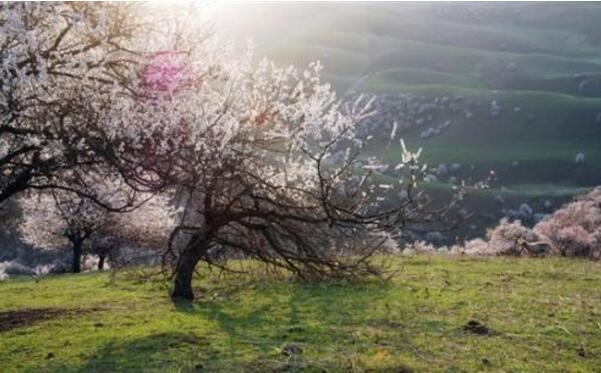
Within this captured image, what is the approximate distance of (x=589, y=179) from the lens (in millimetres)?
152250

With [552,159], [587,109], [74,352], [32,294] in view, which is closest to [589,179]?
[552,159]

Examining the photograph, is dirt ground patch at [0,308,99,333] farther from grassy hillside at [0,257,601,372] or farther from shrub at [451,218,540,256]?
shrub at [451,218,540,256]

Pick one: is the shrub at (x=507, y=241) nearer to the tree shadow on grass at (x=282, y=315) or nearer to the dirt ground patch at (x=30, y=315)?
the tree shadow on grass at (x=282, y=315)

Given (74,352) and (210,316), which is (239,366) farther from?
(210,316)

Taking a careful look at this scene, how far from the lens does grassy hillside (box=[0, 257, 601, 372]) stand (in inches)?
544

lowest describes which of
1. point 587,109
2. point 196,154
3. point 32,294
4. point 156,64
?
point 32,294

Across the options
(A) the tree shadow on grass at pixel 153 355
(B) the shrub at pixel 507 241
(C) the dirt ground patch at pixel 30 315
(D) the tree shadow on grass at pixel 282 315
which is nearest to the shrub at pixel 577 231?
(B) the shrub at pixel 507 241

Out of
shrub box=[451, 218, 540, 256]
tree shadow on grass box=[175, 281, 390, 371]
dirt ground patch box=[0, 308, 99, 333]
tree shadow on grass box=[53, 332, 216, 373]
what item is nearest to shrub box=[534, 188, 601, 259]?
shrub box=[451, 218, 540, 256]

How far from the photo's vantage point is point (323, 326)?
56.7ft

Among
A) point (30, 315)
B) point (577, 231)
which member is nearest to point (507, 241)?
point (577, 231)

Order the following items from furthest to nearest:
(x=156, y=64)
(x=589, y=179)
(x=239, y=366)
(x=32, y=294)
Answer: (x=589, y=179) → (x=32, y=294) → (x=156, y=64) → (x=239, y=366)

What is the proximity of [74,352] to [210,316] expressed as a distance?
4688 mm

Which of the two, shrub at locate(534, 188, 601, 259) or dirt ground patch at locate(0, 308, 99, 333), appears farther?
shrub at locate(534, 188, 601, 259)

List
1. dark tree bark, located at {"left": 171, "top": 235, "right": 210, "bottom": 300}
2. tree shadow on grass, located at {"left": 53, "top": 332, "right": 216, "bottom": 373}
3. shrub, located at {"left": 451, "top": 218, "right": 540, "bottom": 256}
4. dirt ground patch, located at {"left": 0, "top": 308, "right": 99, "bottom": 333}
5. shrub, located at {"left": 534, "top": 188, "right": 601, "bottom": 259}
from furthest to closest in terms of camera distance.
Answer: shrub, located at {"left": 534, "top": 188, "right": 601, "bottom": 259} < shrub, located at {"left": 451, "top": 218, "right": 540, "bottom": 256} < dark tree bark, located at {"left": 171, "top": 235, "right": 210, "bottom": 300} < dirt ground patch, located at {"left": 0, "top": 308, "right": 99, "bottom": 333} < tree shadow on grass, located at {"left": 53, "top": 332, "right": 216, "bottom": 373}
